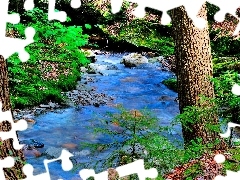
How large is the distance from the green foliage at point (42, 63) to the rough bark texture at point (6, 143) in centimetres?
422

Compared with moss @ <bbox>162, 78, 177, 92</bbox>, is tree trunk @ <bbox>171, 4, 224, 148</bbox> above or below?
above

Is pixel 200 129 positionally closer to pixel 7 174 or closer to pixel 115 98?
pixel 7 174

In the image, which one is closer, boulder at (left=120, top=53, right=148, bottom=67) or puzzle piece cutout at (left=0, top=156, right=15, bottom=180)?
puzzle piece cutout at (left=0, top=156, right=15, bottom=180)

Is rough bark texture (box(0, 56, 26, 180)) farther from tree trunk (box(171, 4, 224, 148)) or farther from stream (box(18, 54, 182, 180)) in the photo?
tree trunk (box(171, 4, 224, 148))

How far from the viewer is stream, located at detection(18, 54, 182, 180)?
580cm

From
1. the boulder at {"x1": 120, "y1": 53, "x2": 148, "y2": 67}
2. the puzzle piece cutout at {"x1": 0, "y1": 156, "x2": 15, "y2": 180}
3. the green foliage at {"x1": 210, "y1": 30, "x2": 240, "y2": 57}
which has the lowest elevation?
the boulder at {"x1": 120, "y1": 53, "x2": 148, "y2": 67}

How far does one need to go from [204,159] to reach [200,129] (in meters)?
1.40

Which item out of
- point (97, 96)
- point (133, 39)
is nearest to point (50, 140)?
point (97, 96)

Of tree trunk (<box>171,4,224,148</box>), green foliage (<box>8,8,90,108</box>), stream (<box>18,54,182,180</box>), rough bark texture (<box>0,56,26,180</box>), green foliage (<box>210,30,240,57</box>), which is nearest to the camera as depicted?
rough bark texture (<box>0,56,26,180</box>)

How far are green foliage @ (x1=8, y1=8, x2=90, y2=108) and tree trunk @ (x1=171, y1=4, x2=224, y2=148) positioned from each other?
13.0ft

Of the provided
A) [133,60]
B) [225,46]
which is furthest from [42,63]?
[225,46]

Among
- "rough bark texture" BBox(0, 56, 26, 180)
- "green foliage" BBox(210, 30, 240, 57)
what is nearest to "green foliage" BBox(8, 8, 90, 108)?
"green foliage" BBox(210, 30, 240, 57)

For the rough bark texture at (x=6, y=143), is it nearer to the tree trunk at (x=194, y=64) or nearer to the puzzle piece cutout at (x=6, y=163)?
the puzzle piece cutout at (x=6, y=163)

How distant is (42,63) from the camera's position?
382 inches
